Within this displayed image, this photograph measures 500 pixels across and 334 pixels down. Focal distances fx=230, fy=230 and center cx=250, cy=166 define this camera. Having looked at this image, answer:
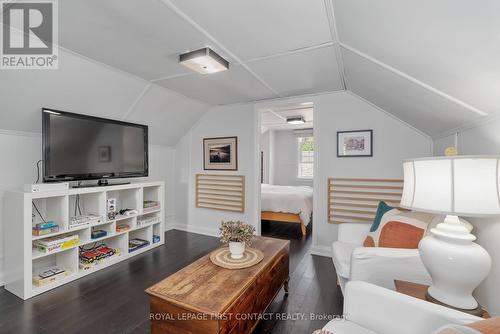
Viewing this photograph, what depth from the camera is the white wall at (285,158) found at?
696cm

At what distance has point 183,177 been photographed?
4.31 m

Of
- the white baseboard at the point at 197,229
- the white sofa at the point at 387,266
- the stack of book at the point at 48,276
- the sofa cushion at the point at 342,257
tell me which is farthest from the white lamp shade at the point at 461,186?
the white baseboard at the point at 197,229

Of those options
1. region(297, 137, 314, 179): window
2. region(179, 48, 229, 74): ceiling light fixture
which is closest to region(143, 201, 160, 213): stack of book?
region(179, 48, 229, 74): ceiling light fixture

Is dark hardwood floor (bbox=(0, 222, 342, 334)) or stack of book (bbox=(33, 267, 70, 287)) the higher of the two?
stack of book (bbox=(33, 267, 70, 287))

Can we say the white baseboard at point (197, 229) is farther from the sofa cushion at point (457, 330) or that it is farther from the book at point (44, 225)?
the sofa cushion at point (457, 330)

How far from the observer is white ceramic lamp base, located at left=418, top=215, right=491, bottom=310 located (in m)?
1.12

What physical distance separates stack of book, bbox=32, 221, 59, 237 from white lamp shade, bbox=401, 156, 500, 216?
9.96 ft

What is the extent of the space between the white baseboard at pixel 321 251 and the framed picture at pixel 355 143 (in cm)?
129

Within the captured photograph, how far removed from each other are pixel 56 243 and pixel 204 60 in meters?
2.28

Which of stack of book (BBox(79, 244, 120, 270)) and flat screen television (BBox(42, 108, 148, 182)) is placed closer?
flat screen television (BBox(42, 108, 148, 182))

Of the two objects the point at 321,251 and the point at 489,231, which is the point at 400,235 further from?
the point at 321,251

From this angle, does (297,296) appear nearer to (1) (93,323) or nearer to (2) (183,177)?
(1) (93,323)

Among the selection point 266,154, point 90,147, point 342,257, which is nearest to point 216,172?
point 90,147

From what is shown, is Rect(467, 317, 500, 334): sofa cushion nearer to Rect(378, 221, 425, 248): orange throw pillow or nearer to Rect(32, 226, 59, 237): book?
Rect(378, 221, 425, 248): orange throw pillow
